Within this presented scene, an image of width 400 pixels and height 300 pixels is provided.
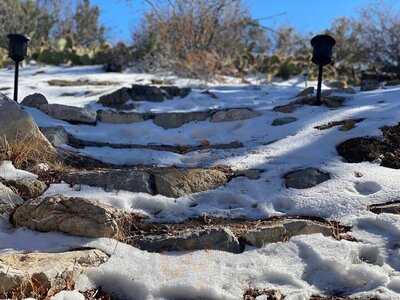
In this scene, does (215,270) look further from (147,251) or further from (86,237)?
(86,237)

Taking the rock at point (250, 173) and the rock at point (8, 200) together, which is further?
the rock at point (250, 173)

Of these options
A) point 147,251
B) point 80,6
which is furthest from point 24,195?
point 80,6

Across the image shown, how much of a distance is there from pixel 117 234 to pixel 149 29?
9.46 metres

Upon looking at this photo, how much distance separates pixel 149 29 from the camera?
12297 mm

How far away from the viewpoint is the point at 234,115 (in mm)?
6355

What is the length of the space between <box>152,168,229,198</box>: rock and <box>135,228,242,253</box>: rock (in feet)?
2.24

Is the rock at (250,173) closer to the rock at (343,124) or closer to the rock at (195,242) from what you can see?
the rock at (195,242)

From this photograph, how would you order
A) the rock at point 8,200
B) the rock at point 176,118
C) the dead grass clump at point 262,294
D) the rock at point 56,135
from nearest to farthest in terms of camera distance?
1. the dead grass clump at point 262,294
2. the rock at point 8,200
3. the rock at point 56,135
4. the rock at point 176,118

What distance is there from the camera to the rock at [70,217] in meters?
3.31

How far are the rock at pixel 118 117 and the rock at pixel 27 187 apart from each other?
2.57m

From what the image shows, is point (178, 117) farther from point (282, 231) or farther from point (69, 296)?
point (69, 296)

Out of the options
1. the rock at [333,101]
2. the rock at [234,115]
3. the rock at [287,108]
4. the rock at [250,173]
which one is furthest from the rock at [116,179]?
the rock at [333,101]

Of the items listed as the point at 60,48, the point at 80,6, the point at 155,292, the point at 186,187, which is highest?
the point at 80,6

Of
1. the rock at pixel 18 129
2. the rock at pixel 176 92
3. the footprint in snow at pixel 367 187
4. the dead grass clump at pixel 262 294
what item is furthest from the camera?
the rock at pixel 176 92
